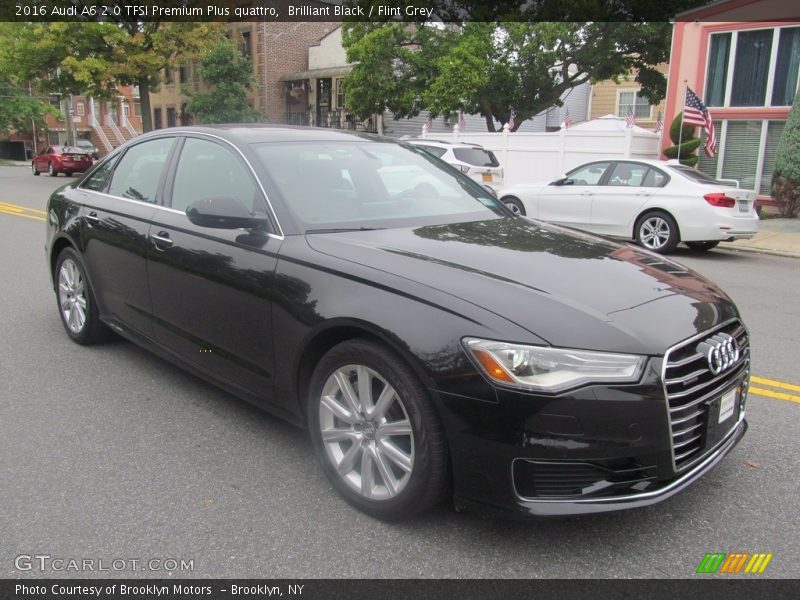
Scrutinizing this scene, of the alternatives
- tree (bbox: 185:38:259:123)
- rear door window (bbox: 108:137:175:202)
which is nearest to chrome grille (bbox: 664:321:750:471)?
rear door window (bbox: 108:137:175:202)

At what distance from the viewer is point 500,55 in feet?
77.7

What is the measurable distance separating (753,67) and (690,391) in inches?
650

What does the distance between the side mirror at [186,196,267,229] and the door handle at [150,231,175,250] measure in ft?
1.98

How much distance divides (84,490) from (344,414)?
1284 mm

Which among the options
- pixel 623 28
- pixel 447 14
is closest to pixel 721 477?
pixel 623 28

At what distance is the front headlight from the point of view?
240 centimetres

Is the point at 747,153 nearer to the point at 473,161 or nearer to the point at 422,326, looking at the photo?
the point at 473,161

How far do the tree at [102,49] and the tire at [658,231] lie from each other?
20.9m

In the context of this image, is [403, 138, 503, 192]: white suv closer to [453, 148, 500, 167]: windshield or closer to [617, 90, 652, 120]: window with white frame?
[453, 148, 500, 167]: windshield

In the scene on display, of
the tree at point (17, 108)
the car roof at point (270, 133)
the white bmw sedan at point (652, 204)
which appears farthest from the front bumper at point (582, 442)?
the tree at point (17, 108)

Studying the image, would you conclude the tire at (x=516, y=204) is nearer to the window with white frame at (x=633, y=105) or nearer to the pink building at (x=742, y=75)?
the pink building at (x=742, y=75)

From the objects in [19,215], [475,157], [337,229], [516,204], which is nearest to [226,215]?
[337,229]

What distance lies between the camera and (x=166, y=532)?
282 centimetres
